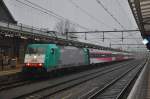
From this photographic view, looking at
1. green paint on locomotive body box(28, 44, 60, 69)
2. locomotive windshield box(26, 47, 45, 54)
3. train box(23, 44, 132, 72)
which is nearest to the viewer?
train box(23, 44, 132, 72)

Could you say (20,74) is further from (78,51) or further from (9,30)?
(78,51)

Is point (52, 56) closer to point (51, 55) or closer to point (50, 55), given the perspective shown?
point (51, 55)

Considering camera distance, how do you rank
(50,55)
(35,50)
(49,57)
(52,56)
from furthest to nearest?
1. (52,56)
2. (35,50)
3. (50,55)
4. (49,57)

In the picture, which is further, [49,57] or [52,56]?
[52,56]

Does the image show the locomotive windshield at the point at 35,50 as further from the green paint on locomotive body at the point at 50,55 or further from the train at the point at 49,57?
the green paint on locomotive body at the point at 50,55

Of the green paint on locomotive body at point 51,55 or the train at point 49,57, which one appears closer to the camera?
the train at point 49,57

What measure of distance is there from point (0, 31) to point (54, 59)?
208 inches

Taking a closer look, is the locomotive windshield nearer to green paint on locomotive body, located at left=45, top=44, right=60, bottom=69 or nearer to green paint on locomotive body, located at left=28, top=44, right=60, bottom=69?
green paint on locomotive body, located at left=28, top=44, right=60, bottom=69

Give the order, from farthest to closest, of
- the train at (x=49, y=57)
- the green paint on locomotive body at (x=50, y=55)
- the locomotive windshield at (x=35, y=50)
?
the locomotive windshield at (x=35, y=50) < the green paint on locomotive body at (x=50, y=55) < the train at (x=49, y=57)

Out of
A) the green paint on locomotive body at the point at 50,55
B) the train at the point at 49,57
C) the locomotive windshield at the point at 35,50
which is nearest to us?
the train at the point at 49,57

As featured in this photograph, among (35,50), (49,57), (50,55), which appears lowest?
(49,57)

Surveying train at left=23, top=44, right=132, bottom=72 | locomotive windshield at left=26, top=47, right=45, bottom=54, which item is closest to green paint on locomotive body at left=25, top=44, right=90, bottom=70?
train at left=23, top=44, right=132, bottom=72

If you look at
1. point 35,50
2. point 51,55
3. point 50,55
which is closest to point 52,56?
point 51,55

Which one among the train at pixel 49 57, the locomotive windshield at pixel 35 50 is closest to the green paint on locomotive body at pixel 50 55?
the train at pixel 49 57
